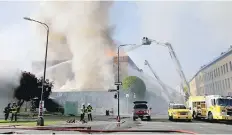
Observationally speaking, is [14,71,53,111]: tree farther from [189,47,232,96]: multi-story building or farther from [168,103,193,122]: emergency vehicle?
[189,47,232,96]: multi-story building

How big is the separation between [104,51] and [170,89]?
113 feet

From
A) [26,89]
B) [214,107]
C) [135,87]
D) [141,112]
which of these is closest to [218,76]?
[135,87]

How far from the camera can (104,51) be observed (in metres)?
91.1

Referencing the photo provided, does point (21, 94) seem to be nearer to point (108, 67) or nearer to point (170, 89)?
point (108, 67)

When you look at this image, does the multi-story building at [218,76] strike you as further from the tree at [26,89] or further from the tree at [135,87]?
the tree at [26,89]

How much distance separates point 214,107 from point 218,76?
44681mm

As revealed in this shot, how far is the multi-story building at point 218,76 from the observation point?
196ft

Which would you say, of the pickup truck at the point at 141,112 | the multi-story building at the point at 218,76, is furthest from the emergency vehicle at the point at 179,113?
the multi-story building at the point at 218,76

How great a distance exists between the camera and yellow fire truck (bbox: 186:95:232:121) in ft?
81.4

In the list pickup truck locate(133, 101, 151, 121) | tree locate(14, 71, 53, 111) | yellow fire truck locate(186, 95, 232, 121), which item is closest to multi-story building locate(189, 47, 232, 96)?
yellow fire truck locate(186, 95, 232, 121)

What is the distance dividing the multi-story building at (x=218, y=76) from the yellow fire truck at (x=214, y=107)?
31.4 m

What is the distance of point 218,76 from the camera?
67500mm

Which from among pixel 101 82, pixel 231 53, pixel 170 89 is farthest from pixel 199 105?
pixel 170 89

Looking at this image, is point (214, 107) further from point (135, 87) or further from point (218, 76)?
point (135, 87)
